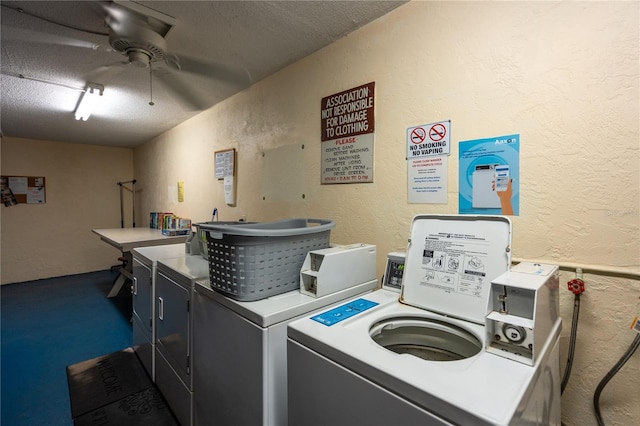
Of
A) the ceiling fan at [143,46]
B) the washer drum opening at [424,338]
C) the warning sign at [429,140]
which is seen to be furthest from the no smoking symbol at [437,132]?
the ceiling fan at [143,46]

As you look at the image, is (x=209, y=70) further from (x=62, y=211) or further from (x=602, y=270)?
(x=62, y=211)

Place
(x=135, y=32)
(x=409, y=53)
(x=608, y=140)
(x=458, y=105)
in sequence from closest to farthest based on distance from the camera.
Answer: (x=608, y=140), (x=458, y=105), (x=409, y=53), (x=135, y=32)

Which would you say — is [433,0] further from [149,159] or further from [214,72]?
[149,159]

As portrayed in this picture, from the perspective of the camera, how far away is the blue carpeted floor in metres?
1.97

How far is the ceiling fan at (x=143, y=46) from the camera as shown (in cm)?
161

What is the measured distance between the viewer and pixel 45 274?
16.7 feet

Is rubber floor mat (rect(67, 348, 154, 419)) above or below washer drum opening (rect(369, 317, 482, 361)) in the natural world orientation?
below

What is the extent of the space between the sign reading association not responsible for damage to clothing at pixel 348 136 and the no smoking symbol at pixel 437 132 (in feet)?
1.20

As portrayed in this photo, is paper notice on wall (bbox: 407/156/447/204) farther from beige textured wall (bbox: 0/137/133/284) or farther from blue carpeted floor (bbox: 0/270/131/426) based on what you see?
beige textured wall (bbox: 0/137/133/284)

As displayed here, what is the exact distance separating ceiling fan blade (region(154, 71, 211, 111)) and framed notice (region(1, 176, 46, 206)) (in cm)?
376

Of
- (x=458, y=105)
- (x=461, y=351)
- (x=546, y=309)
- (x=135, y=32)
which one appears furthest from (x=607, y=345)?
(x=135, y=32)

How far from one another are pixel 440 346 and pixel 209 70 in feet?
8.12

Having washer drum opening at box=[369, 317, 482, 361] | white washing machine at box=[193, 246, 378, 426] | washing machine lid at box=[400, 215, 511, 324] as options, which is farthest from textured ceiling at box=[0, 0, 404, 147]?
washer drum opening at box=[369, 317, 482, 361]

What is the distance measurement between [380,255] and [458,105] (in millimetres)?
883
